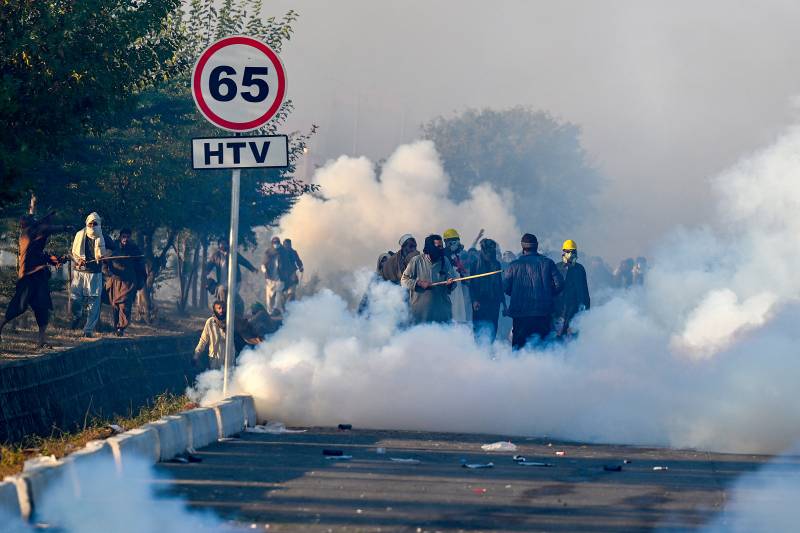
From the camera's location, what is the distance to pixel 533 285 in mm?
17953

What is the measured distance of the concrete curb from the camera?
7844 millimetres

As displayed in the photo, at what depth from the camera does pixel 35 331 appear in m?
21.8

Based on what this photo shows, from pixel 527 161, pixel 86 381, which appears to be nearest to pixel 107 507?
pixel 86 381

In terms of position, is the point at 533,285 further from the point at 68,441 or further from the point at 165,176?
the point at 165,176

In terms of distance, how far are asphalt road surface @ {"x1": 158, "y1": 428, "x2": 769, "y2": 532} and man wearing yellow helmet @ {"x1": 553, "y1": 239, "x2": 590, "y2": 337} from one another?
7571mm

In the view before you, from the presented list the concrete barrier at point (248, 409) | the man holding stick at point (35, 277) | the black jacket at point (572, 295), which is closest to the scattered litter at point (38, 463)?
the concrete barrier at point (248, 409)

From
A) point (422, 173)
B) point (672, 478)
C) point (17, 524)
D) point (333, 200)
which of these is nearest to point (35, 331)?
point (672, 478)

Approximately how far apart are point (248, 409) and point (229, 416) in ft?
2.52

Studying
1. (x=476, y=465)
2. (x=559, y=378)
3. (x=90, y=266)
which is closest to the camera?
(x=476, y=465)

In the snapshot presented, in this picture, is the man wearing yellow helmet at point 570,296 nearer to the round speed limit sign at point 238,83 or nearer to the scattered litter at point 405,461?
the round speed limit sign at point 238,83

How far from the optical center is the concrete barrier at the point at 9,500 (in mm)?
7616

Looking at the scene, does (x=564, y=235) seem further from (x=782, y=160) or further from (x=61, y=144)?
(x=61, y=144)

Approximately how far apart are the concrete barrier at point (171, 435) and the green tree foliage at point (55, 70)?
4.85 m

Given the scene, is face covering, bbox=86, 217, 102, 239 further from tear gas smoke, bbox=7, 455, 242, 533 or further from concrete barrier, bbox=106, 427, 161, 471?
tear gas smoke, bbox=7, 455, 242, 533
